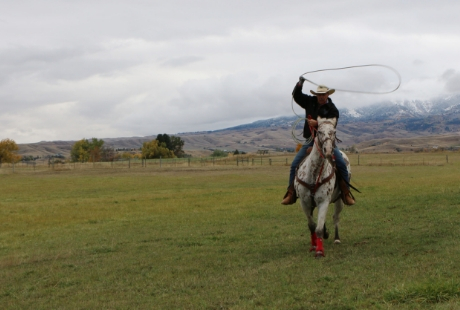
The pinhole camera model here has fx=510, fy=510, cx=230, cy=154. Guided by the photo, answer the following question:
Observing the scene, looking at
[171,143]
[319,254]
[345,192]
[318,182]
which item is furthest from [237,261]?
[171,143]

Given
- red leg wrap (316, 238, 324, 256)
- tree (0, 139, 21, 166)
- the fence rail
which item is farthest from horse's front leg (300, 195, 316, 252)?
tree (0, 139, 21, 166)

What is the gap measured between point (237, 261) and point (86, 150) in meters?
151

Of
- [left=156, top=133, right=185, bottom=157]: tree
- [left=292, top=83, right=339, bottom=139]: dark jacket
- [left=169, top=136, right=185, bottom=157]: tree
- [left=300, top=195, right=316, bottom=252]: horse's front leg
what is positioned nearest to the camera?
[left=292, top=83, right=339, bottom=139]: dark jacket

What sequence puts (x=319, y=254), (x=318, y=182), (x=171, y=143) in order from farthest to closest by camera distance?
1. (x=171, y=143)
2. (x=318, y=182)
3. (x=319, y=254)

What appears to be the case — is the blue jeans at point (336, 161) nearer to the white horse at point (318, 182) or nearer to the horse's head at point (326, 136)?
the white horse at point (318, 182)

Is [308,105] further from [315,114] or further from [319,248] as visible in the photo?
[319,248]

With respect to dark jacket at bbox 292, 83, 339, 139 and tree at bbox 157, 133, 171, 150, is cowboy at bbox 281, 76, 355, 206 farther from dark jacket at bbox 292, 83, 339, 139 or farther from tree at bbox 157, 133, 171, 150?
tree at bbox 157, 133, 171, 150

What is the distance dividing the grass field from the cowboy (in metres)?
1.42

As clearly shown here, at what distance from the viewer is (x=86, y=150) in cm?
15588

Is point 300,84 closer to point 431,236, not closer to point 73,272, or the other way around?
point 431,236

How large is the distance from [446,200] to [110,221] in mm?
13837

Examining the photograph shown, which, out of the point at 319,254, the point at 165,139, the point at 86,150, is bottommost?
the point at 319,254

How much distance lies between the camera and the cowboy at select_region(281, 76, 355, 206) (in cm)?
1107

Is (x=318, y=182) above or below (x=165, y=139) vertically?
below
